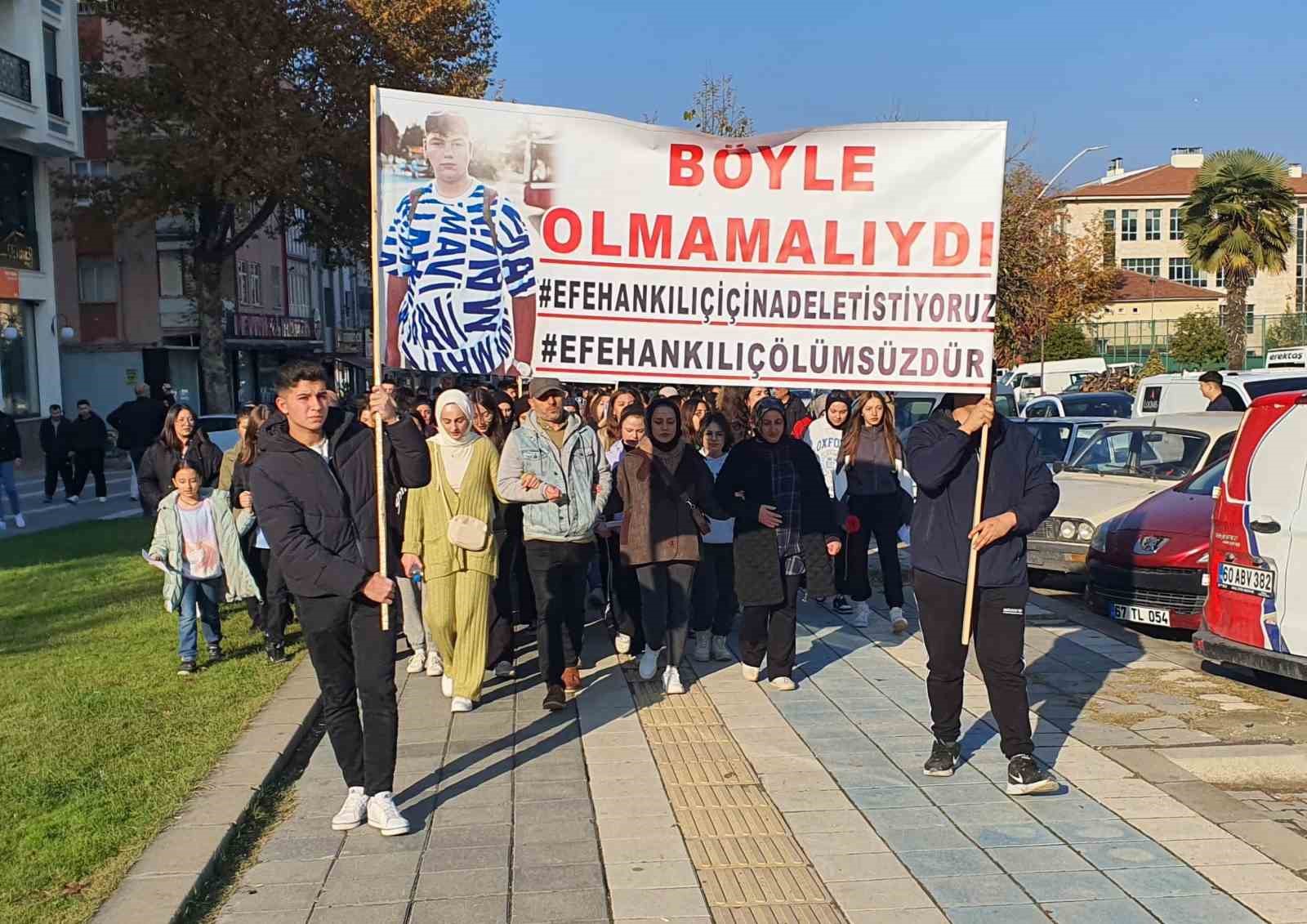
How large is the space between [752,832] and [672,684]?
2.49 meters

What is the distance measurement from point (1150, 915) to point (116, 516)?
59.5 ft

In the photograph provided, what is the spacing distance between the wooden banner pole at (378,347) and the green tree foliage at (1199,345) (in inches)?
1774

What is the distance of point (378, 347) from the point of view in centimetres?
552

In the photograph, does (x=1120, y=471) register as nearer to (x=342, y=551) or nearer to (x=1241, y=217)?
(x=342, y=551)

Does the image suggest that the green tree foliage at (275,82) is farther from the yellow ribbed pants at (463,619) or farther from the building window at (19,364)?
the yellow ribbed pants at (463,619)

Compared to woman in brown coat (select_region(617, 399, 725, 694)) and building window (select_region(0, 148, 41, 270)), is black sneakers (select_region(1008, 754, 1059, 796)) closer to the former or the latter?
woman in brown coat (select_region(617, 399, 725, 694))

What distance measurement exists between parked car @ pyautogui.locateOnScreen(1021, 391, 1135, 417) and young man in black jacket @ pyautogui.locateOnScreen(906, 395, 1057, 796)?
51.6ft

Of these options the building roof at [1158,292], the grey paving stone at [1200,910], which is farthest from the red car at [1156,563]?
the building roof at [1158,292]

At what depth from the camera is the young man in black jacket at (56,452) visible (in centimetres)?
2152

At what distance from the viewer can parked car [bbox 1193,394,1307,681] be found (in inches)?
282

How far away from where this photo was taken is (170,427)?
34.0 ft

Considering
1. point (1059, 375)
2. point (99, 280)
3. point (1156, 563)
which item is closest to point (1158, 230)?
point (1059, 375)

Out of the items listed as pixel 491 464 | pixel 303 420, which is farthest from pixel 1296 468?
pixel 303 420

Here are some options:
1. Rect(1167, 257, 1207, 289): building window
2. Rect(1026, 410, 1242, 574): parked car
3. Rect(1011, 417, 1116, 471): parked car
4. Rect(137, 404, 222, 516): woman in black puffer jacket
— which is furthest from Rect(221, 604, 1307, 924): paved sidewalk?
Rect(1167, 257, 1207, 289): building window
